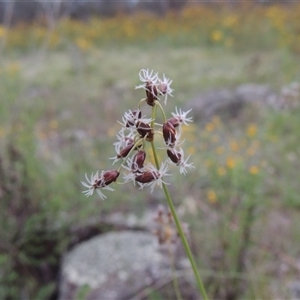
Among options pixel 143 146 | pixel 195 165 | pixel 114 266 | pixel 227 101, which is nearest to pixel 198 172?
pixel 195 165

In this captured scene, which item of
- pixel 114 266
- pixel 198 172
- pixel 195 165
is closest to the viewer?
pixel 114 266

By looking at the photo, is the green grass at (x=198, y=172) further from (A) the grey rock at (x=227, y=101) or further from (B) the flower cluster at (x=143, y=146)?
(B) the flower cluster at (x=143, y=146)

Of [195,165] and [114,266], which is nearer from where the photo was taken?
[114,266]

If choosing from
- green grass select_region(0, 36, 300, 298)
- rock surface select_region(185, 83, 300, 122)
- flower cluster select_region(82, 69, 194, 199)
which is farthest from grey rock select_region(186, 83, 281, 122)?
flower cluster select_region(82, 69, 194, 199)

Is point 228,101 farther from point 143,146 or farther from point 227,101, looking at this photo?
point 143,146

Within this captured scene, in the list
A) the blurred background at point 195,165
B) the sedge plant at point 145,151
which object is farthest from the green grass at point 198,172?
the sedge plant at point 145,151

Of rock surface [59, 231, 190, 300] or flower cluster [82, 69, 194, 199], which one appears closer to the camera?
A: flower cluster [82, 69, 194, 199]

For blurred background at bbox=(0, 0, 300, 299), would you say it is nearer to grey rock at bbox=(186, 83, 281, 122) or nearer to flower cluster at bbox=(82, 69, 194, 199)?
grey rock at bbox=(186, 83, 281, 122)
